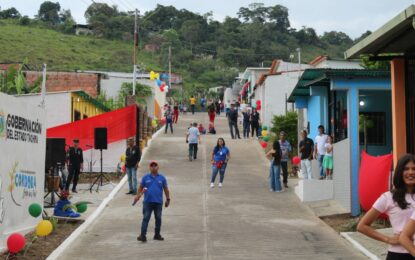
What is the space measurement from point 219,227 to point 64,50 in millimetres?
78750

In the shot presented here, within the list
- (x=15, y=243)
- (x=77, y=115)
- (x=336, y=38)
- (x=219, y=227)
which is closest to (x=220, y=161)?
(x=219, y=227)

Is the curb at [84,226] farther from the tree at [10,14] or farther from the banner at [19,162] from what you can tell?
the tree at [10,14]

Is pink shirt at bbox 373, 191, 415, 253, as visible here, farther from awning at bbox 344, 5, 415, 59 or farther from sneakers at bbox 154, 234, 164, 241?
sneakers at bbox 154, 234, 164, 241

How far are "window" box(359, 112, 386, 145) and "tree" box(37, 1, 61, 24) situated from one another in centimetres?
11550

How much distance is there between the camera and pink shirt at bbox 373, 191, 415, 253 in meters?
5.44

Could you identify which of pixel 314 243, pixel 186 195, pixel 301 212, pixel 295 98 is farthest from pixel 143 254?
pixel 295 98

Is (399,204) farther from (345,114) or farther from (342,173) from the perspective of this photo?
(345,114)

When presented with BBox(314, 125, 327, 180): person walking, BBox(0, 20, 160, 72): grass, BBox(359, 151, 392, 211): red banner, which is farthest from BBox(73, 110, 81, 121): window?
BBox(0, 20, 160, 72): grass

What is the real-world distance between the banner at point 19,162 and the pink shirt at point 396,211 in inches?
288

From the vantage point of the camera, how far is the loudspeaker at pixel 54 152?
17172 mm

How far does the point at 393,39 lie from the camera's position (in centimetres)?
1109

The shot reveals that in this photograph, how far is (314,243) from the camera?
499 inches

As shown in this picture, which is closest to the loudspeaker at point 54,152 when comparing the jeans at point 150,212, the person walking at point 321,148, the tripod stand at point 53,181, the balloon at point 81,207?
the tripod stand at point 53,181

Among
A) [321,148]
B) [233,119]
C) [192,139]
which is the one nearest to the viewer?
[321,148]
